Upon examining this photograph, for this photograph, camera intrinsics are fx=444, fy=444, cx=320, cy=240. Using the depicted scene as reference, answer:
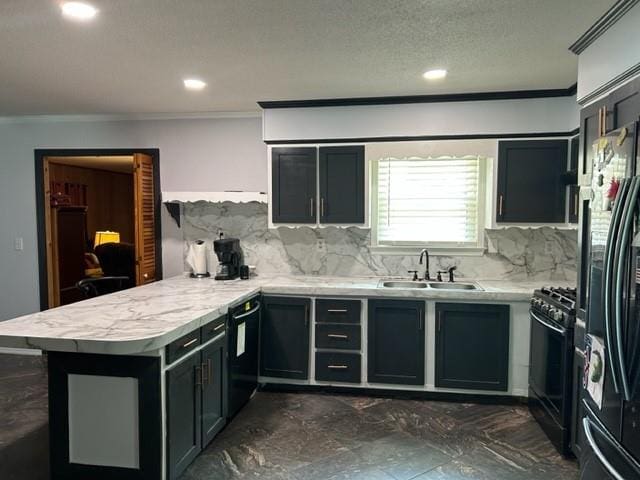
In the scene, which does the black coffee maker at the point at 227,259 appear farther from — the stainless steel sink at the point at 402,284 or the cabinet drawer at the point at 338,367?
the stainless steel sink at the point at 402,284

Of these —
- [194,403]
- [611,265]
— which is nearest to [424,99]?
[611,265]

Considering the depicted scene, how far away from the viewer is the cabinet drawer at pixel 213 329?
2.58 meters

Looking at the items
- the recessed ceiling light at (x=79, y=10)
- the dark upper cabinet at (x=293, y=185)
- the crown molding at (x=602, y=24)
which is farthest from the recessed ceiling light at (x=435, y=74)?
the recessed ceiling light at (x=79, y=10)

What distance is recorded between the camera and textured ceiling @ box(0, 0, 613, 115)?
2.09 metres

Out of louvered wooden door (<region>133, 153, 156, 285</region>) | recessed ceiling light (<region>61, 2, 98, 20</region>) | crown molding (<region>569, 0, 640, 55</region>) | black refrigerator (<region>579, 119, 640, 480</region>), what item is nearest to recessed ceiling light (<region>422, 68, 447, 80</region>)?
crown molding (<region>569, 0, 640, 55</region>)

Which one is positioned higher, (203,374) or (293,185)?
(293,185)

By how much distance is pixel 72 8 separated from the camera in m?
2.07

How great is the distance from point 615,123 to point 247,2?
5.66 feet

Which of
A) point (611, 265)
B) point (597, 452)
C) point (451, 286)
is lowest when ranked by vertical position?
point (597, 452)

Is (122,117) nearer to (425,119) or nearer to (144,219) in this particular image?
(144,219)

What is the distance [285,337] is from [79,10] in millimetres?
2557

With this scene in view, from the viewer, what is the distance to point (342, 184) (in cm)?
379

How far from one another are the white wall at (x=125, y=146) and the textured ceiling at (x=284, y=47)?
582mm

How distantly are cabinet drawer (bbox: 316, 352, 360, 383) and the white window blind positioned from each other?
A: 1.12m
